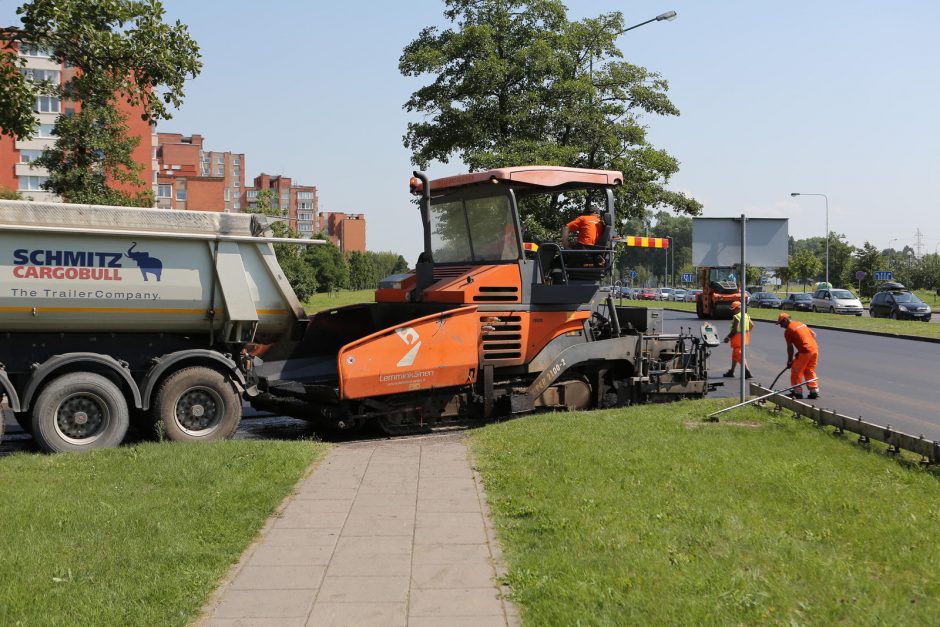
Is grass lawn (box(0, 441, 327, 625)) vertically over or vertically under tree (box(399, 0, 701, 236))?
under

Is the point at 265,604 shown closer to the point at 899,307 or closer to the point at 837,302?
the point at 899,307

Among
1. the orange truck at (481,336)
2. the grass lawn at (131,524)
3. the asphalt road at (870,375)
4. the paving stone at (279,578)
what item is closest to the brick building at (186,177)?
the asphalt road at (870,375)

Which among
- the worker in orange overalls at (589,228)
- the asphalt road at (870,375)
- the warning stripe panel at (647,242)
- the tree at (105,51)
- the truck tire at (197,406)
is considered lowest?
the asphalt road at (870,375)

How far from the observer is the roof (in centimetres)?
1083

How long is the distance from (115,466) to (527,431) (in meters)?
4.15

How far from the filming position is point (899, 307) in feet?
127

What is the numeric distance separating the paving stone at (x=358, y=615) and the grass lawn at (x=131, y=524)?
63 cm

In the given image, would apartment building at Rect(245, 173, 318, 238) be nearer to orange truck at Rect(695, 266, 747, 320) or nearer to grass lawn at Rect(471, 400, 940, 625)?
orange truck at Rect(695, 266, 747, 320)

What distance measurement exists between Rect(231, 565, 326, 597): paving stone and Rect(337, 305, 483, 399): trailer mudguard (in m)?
4.27

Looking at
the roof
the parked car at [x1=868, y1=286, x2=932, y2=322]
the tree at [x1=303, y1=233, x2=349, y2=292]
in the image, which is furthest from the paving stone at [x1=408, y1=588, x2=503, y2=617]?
the tree at [x1=303, y1=233, x2=349, y2=292]

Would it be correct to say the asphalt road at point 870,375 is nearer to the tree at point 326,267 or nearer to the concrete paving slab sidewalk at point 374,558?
the concrete paving slab sidewalk at point 374,558

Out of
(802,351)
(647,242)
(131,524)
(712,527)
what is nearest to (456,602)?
(712,527)

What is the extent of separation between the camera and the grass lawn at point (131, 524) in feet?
15.5

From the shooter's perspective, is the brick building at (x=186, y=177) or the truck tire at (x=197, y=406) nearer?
the truck tire at (x=197, y=406)
